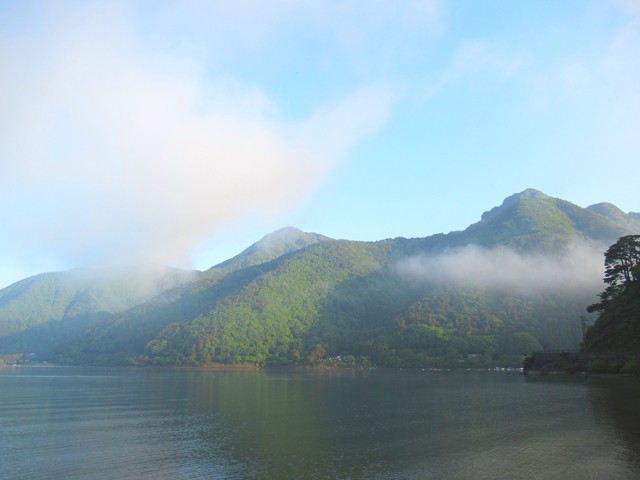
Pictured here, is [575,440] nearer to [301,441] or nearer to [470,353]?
[301,441]

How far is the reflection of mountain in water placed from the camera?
35.0 metres

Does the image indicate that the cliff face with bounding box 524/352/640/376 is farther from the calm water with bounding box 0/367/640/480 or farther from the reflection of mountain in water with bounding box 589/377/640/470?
the calm water with bounding box 0/367/640/480

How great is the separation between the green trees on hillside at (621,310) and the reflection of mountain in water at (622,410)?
590 inches

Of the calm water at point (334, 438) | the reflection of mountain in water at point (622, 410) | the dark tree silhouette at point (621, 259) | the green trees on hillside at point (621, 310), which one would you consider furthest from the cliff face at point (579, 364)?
the calm water at point (334, 438)

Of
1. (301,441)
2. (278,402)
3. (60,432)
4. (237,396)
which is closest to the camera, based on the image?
(301,441)

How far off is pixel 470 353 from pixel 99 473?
7133 inches

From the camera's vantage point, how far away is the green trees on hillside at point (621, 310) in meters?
91.9

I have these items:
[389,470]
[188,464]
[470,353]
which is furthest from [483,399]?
[470,353]

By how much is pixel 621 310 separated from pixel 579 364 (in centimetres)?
1444

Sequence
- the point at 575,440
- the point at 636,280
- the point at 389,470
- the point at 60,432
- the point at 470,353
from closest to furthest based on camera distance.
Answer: the point at 389,470
the point at 575,440
the point at 60,432
the point at 636,280
the point at 470,353

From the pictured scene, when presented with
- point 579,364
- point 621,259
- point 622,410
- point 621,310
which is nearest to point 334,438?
point 622,410

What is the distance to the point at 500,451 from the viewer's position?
35062 millimetres

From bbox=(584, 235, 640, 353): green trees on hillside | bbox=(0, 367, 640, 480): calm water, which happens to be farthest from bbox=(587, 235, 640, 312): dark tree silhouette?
bbox=(0, 367, 640, 480): calm water

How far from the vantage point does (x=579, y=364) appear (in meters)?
102
